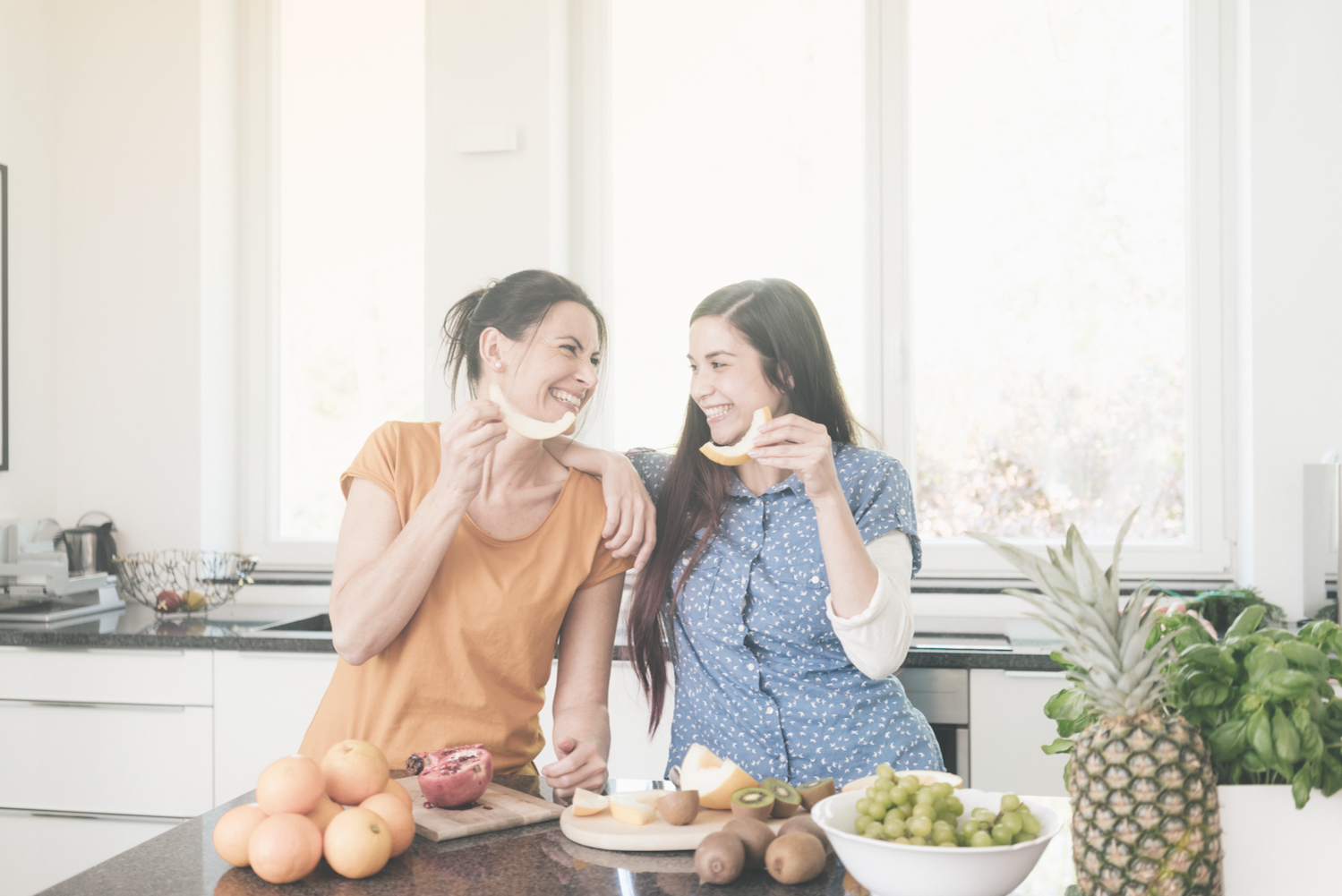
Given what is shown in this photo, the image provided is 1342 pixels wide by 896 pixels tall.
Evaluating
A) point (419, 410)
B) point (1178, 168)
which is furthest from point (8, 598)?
point (1178, 168)

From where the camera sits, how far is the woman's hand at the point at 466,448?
1.57 m

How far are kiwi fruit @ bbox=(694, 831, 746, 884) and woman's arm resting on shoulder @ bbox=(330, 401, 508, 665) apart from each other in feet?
2.27

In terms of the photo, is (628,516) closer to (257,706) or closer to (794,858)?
(794,858)

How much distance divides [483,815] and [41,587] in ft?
7.33

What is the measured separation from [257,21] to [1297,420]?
353 centimetres

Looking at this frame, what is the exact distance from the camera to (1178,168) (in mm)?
3049

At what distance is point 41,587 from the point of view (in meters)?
2.91

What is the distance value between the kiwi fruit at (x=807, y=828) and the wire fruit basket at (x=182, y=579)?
2.32m

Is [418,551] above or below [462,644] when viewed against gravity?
above

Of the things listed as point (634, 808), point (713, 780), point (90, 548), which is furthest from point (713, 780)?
point (90, 548)

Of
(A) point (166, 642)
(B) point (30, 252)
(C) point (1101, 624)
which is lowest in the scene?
(A) point (166, 642)

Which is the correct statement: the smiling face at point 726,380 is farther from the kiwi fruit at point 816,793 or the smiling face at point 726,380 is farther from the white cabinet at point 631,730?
the white cabinet at point 631,730

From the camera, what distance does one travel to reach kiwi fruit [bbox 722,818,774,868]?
109 cm

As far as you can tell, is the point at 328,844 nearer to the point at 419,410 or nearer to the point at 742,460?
the point at 742,460
